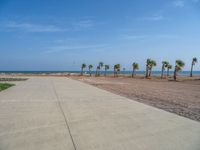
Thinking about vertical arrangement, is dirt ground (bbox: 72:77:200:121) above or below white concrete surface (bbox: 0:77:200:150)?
below

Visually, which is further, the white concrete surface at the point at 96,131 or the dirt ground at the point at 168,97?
the dirt ground at the point at 168,97

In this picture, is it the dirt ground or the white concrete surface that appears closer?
the white concrete surface

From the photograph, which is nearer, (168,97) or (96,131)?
(96,131)

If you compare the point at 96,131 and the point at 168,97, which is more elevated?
the point at 96,131

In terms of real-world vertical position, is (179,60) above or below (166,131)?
above

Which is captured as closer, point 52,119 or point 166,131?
point 166,131

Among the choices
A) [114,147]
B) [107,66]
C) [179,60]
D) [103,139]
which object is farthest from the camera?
[107,66]

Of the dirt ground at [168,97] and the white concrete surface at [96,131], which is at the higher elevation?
the white concrete surface at [96,131]

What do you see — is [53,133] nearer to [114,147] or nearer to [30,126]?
[30,126]

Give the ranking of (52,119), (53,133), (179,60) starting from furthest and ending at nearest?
(179,60), (52,119), (53,133)

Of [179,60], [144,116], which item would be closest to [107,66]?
[179,60]

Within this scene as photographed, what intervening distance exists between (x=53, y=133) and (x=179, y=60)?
61.4 meters

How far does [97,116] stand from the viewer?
8086 mm

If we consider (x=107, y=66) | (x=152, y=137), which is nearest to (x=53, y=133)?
(x=152, y=137)
